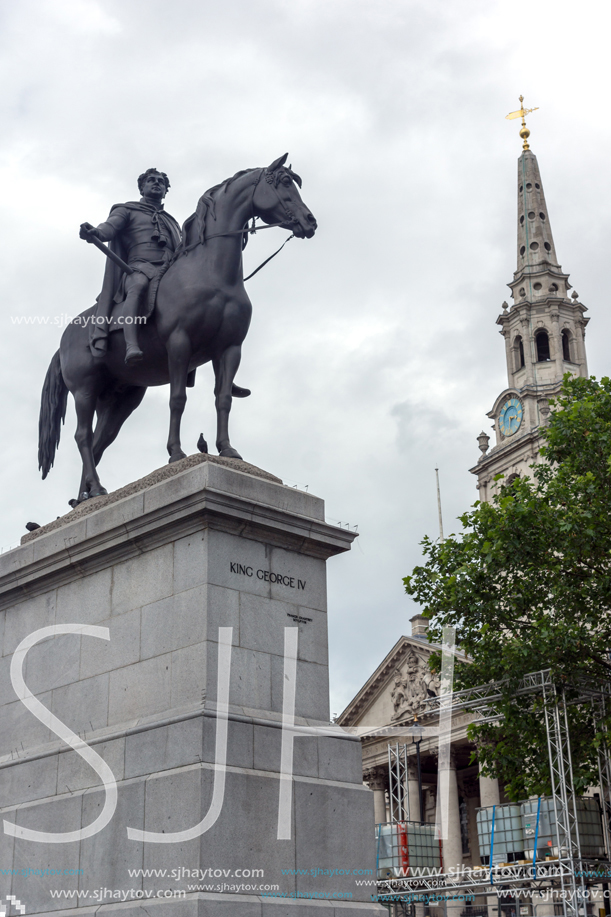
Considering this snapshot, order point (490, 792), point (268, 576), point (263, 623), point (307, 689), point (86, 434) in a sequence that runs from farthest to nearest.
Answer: point (490, 792) → point (86, 434) → point (268, 576) → point (307, 689) → point (263, 623)

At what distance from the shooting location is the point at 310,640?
10352 millimetres

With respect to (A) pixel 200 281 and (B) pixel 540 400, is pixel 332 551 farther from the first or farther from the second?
(B) pixel 540 400

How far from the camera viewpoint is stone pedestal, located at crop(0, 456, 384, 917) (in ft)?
29.0

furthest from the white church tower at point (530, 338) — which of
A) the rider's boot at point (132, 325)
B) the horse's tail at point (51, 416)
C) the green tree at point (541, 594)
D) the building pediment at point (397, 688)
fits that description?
the rider's boot at point (132, 325)

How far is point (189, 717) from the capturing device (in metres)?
9.02

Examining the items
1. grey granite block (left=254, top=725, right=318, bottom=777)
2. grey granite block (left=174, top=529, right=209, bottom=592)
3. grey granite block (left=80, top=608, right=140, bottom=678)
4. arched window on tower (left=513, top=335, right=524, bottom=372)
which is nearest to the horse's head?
grey granite block (left=174, top=529, right=209, bottom=592)

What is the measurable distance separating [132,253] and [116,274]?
1.28ft

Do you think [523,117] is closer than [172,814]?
No

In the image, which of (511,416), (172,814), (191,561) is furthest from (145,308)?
(511,416)

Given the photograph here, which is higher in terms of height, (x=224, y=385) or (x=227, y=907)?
(x=224, y=385)

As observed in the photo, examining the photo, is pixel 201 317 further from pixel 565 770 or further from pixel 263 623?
pixel 565 770

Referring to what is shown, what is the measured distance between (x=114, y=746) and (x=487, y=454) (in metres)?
78.3

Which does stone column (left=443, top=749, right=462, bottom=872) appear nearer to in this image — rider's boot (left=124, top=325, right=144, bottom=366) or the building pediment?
the building pediment

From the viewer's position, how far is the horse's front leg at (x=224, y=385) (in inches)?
454
